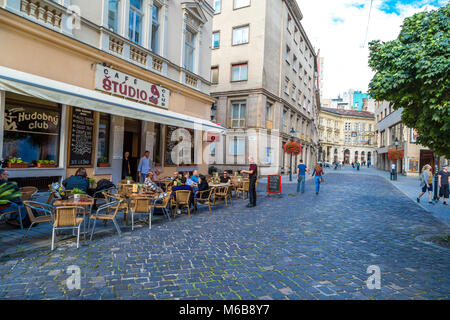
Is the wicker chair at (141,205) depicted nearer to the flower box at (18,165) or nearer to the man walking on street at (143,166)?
the flower box at (18,165)

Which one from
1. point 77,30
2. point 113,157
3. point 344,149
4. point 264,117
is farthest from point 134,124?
point 344,149

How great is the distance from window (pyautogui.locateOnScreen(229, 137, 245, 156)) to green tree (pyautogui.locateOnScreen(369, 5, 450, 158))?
58.7 feet

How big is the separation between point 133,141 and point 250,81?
47.2 feet

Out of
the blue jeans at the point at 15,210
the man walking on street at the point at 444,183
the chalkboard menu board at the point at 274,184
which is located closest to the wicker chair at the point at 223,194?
the chalkboard menu board at the point at 274,184

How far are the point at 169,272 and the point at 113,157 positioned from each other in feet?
24.6

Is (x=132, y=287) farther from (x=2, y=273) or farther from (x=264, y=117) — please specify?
(x=264, y=117)

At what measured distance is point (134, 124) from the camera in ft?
40.0

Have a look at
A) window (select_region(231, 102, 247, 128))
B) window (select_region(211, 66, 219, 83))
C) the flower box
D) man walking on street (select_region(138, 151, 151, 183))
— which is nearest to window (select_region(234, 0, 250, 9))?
window (select_region(211, 66, 219, 83))

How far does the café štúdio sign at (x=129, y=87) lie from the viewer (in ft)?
31.9

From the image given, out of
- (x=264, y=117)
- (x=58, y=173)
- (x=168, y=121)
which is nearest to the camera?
(x=58, y=173)

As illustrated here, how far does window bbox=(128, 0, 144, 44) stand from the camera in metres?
11.0
